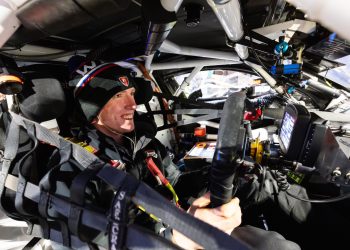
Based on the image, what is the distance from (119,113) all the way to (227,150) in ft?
3.81

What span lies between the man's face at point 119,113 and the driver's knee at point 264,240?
0.98 metres

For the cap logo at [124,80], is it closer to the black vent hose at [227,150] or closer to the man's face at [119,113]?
the man's face at [119,113]

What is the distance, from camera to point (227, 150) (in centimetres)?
59


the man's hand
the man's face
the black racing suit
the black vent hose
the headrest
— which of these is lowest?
the black racing suit

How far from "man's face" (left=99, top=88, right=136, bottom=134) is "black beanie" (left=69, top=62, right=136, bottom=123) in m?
0.10

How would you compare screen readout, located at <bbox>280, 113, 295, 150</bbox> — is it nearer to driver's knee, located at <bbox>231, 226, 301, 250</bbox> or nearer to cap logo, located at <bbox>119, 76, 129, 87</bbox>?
driver's knee, located at <bbox>231, 226, 301, 250</bbox>

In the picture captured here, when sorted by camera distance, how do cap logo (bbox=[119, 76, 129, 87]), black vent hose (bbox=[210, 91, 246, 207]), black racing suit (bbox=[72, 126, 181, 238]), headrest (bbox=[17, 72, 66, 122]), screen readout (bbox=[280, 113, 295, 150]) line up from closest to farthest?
black vent hose (bbox=[210, 91, 246, 207]), screen readout (bbox=[280, 113, 295, 150]), headrest (bbox=[17, 72, 66, 122]), black racing suit (bbox=[72, 126, 181, 238]), cap logo (bbox=[119, 76, 129, 87])

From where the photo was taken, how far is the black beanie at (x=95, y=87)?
141 cm

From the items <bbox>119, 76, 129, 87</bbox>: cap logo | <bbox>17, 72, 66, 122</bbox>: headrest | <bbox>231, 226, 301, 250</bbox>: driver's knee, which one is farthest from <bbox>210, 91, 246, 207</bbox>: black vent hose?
<bbox>119, 76, 129, 87</bbox>: cap logo

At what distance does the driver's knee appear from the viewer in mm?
1008

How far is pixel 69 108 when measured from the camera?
1.51m

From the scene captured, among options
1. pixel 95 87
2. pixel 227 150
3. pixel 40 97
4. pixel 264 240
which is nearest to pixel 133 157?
pixel 95 87

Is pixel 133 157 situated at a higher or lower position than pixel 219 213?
lower

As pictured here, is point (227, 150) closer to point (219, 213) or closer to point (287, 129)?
point (219, 213)
